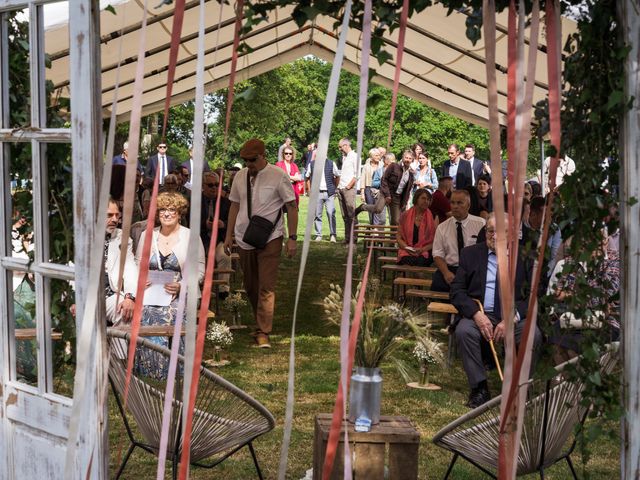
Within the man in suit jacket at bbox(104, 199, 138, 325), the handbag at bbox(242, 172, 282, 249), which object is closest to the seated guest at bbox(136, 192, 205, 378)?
the man in suit jacket at bbox(104, 199, 138, 325)

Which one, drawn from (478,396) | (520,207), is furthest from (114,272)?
(520,207)

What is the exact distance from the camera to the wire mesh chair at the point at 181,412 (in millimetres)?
4121

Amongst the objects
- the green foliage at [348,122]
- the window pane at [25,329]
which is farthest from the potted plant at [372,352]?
the green foliage at [348,122]

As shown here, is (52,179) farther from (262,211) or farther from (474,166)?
(474,166)

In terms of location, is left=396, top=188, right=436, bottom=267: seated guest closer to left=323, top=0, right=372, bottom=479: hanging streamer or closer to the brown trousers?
the brown trousers

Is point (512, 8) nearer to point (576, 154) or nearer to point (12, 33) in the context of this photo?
point (576, 154)

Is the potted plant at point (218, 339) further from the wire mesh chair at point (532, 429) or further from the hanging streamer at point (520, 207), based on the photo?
the hanging streamer at point (520, 207)

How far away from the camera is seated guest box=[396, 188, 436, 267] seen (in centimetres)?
1090

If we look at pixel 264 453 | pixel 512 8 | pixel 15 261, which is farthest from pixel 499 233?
pixel 264 453

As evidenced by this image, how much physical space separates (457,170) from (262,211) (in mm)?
9182

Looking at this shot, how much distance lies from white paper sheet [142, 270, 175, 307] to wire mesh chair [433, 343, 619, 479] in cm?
302

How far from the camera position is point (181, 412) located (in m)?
4.10

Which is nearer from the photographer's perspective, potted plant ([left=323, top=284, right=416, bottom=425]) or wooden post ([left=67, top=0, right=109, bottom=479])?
wooden post ([left=67, top=0, right=109, bottom=479])

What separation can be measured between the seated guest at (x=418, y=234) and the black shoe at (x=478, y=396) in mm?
4121
